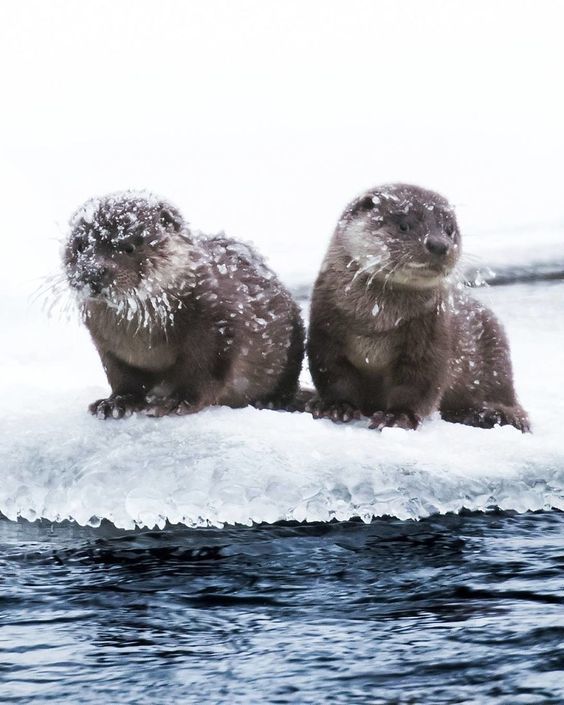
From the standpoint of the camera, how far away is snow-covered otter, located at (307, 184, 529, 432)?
3.96 metres

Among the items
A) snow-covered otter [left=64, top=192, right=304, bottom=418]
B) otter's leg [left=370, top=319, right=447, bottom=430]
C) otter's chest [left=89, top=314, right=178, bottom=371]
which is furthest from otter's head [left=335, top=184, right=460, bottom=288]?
otter's chest [left=89, top=314, right=178, bottom=371]

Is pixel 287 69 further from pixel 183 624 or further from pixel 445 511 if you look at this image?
pixel 183 624

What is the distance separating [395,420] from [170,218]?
888mm

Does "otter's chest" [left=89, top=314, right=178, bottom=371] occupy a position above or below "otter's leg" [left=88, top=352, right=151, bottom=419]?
above

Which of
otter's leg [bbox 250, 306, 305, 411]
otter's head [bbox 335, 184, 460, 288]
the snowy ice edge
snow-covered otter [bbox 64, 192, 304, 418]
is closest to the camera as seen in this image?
the snowy ice edge

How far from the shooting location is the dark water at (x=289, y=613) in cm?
266

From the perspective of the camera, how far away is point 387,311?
4.04 metres

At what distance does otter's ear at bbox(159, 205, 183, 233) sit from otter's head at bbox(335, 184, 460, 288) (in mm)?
519

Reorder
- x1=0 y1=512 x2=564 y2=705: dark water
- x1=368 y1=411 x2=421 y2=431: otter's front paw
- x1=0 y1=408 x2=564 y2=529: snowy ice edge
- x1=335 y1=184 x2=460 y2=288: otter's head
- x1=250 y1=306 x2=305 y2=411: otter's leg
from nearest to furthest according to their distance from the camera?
x1=0 y1=512 x2=564 y2=705: dark water
x1=0 y1=408 x2=564 y2=529: snowy ice edge
x1=335 y1=184 x2=460 y2=288: otter's head
x1=368 y1=411 x2=421 y2=431: otter's front paw
x1=250 y1=306 x2=305 y2=411: otter's leg

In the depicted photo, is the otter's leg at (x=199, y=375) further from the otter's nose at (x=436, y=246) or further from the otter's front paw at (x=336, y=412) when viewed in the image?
the otter's nose at (x=436, y=246)

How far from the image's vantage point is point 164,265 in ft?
12.6

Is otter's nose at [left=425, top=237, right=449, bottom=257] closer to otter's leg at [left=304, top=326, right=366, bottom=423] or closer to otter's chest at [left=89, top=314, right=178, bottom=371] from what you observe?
otter's leg at [left=304, top=326, right=366, bottom=423]

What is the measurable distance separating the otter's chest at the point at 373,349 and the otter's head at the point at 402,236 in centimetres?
18

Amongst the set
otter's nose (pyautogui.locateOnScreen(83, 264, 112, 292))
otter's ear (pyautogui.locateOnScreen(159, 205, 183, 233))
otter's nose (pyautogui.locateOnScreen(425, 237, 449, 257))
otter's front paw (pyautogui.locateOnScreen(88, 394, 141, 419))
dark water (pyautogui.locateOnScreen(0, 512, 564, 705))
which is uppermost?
otter's ear (pyautogui.locateOnScreen(159, 205, 183, 233))
